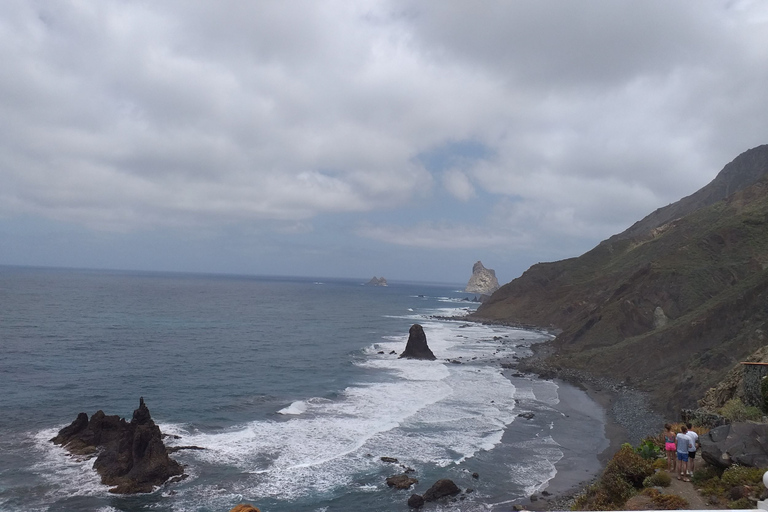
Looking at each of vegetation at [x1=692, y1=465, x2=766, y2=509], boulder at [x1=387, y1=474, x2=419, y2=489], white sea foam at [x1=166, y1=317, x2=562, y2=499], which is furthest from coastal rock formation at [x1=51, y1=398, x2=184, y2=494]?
vegetation at [x1=692, y1=465, x2=766, y2=509]

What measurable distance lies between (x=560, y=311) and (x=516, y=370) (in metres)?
52.5

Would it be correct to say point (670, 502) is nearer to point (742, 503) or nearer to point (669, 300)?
point (742, 503)

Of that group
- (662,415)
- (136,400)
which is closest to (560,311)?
(662,415)

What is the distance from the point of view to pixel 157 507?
915 inches

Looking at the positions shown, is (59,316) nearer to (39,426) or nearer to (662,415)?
(39,426)

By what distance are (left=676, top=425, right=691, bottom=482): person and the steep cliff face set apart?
90.0 feet

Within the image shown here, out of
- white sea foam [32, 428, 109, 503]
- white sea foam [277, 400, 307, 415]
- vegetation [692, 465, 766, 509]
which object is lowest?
white sea foam [32, 428, 109, 503]

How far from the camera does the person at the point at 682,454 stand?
14617mm

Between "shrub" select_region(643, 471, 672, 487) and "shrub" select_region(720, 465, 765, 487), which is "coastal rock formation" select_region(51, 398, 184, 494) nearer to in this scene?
"shrub" select_region(643, 471, 672, 487)

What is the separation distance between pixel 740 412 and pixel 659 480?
6689 millimetres

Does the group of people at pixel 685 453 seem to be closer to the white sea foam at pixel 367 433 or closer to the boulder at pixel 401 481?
the white sea foam at pixel 367 433

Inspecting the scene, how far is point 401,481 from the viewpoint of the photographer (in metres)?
26.0

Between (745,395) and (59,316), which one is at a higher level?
(745,395)

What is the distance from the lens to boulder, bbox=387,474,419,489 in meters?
25.7
